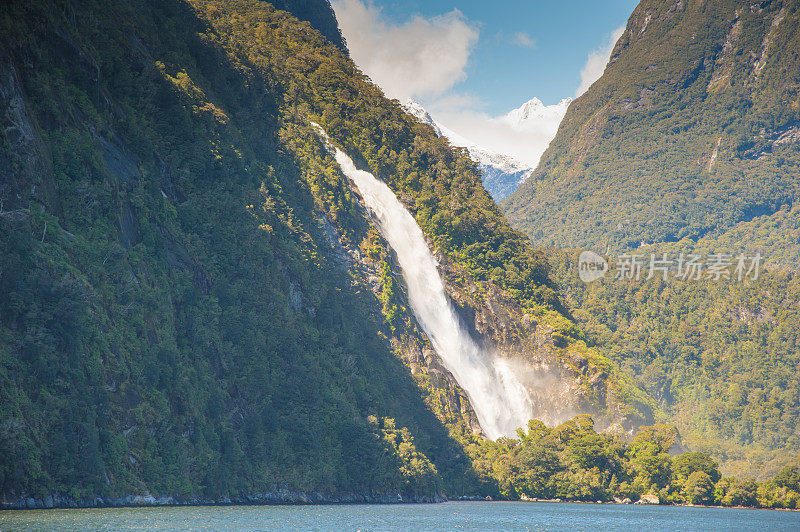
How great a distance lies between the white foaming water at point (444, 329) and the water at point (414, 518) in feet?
49.2

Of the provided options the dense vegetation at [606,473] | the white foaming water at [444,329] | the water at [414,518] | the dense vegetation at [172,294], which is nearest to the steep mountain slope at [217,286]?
the dense vegetation at [172,294]

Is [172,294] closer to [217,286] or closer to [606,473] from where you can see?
[217,286]

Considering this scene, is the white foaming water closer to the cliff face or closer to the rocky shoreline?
the rocky shoreline

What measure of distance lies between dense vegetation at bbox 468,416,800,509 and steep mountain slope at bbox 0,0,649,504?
3.35 meters

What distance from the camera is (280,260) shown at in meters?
70.4

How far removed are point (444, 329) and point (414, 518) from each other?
39215 millimetres

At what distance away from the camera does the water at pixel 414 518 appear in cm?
3853

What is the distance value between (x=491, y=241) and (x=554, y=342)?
13.7 metres

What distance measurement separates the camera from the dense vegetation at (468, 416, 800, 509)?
3113 inches

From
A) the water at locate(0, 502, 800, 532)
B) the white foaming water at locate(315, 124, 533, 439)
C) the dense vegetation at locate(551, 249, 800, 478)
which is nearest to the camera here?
the water at locate(0, 502, 800, 532)

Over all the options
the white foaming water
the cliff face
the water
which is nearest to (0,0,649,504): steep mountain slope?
the white foaming water

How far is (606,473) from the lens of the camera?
266 ft

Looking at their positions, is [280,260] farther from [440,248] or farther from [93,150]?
[440,248]

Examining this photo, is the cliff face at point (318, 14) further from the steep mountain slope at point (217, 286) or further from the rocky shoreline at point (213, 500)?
the rocky shoreline at point (213, 500)
